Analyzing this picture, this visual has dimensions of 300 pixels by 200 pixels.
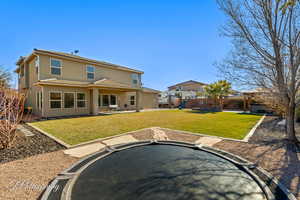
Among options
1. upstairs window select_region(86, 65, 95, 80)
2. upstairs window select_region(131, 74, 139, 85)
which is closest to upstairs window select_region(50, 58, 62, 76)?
upstairs window select_region(86, 65, 95, 80)

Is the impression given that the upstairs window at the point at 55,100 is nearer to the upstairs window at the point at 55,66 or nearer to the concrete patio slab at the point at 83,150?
the upstairs window at the point at 55,66

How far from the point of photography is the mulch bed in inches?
156

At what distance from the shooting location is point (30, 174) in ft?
9.85

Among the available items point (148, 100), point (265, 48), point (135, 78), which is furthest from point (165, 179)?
point (148, 100)

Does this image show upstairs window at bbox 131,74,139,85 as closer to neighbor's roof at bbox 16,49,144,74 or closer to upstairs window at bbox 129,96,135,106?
neighbor's roof at bbox 16,49,144,74

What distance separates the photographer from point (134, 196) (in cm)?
218

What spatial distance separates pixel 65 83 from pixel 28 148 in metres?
8.69

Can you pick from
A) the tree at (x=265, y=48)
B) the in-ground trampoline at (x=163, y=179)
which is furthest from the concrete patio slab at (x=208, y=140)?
the tree at (x=265, y=48)

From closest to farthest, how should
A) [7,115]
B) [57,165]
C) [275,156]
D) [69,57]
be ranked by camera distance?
[57,165], [275,156], [7,115], [69,57]

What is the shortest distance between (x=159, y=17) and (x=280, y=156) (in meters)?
10.9

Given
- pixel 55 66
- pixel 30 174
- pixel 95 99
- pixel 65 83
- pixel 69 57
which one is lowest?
pixel 30 174

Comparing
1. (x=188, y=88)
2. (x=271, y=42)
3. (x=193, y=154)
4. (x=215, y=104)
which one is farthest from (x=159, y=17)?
(x=188, y=88)

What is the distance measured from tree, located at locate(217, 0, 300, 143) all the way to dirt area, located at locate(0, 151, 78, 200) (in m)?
6.50

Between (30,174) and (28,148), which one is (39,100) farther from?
(30,174)
